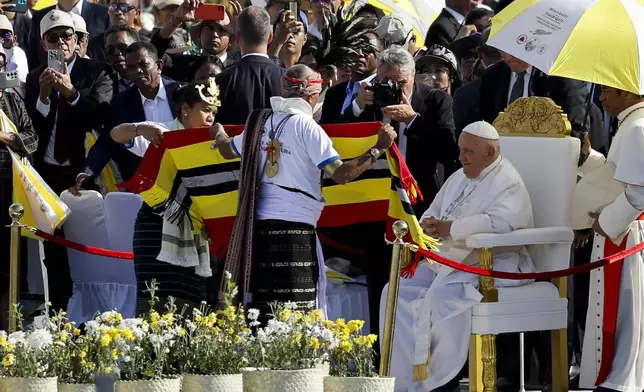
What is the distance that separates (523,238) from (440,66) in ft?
9.13

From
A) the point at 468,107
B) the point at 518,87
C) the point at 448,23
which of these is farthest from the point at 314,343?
the point at 448,23

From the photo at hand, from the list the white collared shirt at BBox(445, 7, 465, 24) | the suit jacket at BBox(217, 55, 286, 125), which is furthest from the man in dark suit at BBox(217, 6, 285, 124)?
the white collared shirt at BBox(445, 7, 465, 24)

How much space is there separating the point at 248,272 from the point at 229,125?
1.28m

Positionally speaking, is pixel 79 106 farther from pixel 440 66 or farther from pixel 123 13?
pixel 440 66

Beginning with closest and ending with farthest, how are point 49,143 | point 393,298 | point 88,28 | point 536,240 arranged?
point 393,298 < point 536,240 < point 49,143 < point 88,28

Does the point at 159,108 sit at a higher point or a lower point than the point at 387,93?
higher

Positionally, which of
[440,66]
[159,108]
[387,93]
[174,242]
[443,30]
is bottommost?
[174,242]

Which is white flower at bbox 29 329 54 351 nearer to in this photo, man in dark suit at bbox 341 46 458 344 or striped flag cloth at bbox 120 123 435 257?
striped flag cloth at bbox 120 123 435 257

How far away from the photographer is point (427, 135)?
36.6ft

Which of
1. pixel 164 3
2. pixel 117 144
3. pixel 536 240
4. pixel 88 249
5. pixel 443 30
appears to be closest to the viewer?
pixel 536 240

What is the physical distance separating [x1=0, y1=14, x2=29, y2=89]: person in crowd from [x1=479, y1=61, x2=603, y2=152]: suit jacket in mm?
3937

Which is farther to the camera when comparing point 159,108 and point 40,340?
point 159,108

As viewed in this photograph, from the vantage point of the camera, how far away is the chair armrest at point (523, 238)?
1005cm

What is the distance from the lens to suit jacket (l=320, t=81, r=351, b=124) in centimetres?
1173
